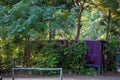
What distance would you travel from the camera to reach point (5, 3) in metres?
12.5

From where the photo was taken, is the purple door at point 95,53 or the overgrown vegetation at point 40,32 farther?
the purple door at point 95,53

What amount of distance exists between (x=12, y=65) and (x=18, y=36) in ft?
5.15

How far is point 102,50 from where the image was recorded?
12859 mm

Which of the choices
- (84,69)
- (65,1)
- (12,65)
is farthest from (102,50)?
(12,65)

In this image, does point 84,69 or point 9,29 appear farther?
point 84,69

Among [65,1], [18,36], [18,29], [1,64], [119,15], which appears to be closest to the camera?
[18,29]

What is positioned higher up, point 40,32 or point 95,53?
point 40,32

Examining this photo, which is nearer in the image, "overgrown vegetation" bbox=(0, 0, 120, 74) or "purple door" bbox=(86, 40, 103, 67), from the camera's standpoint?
"overgrown vegetation" bbox=(0, 0, 120, 74)

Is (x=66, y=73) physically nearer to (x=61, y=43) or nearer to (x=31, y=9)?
(x=61, y=43)

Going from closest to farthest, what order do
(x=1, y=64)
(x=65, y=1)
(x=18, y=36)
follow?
(x=18, y=36) < (x=1, y=64) < (x=65, y=1)

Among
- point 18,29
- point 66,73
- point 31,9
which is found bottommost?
point 66,73

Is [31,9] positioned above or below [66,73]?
above

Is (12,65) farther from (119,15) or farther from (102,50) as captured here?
(119,15)

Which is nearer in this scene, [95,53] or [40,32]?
[40,32]
